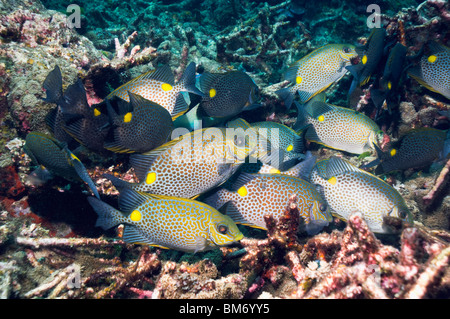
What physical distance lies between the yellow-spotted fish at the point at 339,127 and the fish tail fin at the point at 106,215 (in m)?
3.05

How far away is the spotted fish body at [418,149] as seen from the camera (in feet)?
10.2

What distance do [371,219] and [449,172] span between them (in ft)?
5.36

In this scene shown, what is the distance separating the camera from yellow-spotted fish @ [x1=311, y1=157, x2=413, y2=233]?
2.71m

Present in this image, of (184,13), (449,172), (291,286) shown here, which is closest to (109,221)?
(291,286)

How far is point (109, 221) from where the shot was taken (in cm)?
241

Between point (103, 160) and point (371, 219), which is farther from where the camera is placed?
point (103, 160)

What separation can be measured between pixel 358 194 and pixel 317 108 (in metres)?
1.64

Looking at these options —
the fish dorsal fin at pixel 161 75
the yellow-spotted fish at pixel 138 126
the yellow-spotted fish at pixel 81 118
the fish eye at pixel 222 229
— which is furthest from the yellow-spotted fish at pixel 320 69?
the yellow-spotted fish at pixel 81 118

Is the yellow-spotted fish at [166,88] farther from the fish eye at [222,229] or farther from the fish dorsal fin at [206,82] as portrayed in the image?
the fish eye at [222,229]

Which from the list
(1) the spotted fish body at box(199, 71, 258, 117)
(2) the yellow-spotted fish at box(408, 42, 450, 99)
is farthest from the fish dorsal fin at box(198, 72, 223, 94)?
(2) the yellow-spotted fish at box(408, 42, 450, 99)

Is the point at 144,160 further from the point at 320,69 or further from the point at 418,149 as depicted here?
the point at 418,149

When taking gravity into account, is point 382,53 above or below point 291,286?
above
